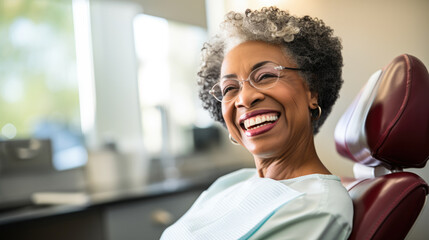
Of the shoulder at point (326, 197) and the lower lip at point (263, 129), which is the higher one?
the lower lip at point (263, 129)

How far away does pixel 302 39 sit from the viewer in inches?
45.0

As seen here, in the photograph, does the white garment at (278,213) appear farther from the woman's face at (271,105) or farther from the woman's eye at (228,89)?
the woman's eye at (228,89)

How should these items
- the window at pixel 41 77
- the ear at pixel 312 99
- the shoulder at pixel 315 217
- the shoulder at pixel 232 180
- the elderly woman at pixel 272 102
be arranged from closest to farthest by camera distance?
the shoulder at pixel 315 217
the elderly woman at pixel 272 102
the ear at pixel 312 99
the shoulder at pixel 232 180
the window at pixel 41 77

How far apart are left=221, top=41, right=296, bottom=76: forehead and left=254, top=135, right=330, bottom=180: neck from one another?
0.22m

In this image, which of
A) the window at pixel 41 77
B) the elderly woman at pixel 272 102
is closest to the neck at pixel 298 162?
the elderly woman at pixel 272 102

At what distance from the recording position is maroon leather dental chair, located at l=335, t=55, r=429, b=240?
877 millimetres

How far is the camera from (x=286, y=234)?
893mm

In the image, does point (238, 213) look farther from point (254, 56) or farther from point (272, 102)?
point (254, 56)

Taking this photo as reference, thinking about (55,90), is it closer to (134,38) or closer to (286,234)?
(134,38)

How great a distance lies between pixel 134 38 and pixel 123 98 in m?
0.39

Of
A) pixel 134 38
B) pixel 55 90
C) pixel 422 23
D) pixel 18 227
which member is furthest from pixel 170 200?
pixel 422 23

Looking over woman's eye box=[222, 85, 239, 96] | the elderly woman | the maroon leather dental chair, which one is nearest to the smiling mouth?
the elderly woman

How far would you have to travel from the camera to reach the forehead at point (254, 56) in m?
1.12

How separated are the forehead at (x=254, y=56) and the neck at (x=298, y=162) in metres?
0.22
